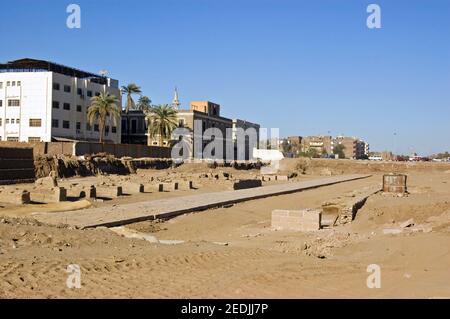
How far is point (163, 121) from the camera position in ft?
204

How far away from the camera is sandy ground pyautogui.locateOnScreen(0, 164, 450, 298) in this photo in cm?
756

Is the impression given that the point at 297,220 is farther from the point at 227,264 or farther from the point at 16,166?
the point at 16,166

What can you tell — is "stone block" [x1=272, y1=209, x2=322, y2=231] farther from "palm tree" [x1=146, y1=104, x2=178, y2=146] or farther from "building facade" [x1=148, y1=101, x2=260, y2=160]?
"building facade" [x1=148, y1=101, x2=260, y2=160]

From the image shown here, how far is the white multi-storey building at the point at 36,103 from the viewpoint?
51.3 meters

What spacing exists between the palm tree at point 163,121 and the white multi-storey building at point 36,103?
1016cm

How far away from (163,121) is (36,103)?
15.5m

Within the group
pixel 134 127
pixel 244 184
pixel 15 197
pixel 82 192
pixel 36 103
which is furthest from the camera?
pixel 134 127

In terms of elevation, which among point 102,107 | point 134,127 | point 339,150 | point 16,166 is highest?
point 102,107

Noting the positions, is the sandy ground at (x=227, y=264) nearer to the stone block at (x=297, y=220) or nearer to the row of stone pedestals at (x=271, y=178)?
the stone block at (x=297, y=220)

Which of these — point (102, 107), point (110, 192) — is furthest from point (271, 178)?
point (110, 192)

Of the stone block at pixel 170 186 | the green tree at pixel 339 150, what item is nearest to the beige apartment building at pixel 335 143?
the green tree at pixel 339 150

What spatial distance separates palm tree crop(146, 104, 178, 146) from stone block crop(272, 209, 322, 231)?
46517 millimetres
